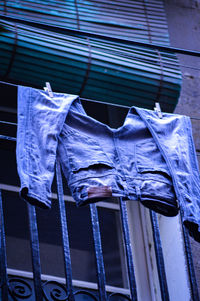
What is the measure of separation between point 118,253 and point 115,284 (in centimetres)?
22

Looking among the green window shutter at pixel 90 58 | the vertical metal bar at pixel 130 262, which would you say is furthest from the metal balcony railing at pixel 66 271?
the green window shutter at pixel 90 58

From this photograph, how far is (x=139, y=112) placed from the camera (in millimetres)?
4145

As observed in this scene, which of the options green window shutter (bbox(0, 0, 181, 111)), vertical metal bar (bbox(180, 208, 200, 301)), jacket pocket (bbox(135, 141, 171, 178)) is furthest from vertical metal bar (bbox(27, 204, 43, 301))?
green window shutter (bbox(0, 0, 181, 111))

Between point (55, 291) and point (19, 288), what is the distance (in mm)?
222

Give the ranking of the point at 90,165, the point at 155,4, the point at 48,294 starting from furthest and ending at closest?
the point at 155,4 → the point at 48,294 → the point at 90,165

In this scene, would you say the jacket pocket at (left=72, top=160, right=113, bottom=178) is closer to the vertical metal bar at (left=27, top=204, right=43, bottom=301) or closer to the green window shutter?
the vertical metal bar at (left=27, top=204, right=43, bottom=301)

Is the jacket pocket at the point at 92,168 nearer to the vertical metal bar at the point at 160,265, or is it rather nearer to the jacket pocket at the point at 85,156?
the jacket pocket at the point at 85,156

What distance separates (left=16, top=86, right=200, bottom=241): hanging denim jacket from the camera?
353cm

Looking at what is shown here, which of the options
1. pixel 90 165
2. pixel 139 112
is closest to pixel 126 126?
pixel 139 112

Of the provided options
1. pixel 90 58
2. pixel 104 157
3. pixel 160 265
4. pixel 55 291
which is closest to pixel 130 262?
pixel 160 265

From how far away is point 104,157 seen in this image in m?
3.74

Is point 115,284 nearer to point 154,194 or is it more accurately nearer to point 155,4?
point 154,194

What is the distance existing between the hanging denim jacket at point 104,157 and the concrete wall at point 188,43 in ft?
2.84

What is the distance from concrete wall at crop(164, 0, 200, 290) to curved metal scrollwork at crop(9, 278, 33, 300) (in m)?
1.63
